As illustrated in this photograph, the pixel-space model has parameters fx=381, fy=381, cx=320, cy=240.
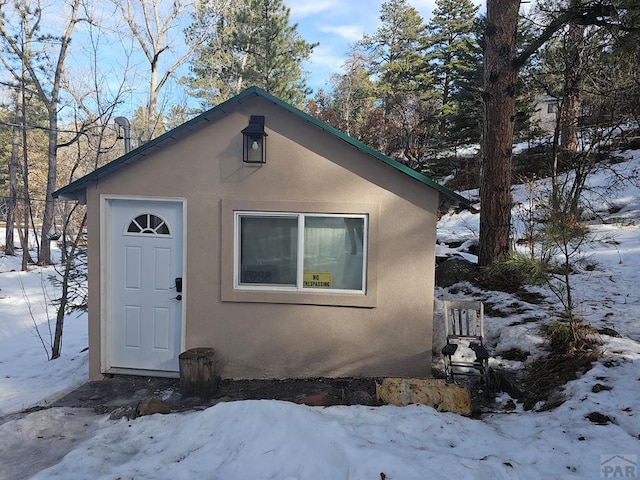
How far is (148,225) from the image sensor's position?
499 cm

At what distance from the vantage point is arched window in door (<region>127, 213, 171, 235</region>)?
→ 4.98 metres

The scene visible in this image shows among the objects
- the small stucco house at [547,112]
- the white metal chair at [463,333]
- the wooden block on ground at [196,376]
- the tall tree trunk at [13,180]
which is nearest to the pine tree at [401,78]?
the small stucco house at [547,112]

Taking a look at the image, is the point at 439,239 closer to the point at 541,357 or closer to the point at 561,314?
the point at 561,314

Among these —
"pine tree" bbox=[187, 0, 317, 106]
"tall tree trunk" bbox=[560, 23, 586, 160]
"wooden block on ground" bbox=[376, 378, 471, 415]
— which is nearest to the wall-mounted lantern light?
"wooden block on ground" bbox=[376, 378, 471, 415]

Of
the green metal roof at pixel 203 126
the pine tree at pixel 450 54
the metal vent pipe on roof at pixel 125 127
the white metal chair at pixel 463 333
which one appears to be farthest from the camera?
the pine tree at pixel 450 54

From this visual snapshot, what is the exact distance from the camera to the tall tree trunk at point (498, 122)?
7289 millimetres

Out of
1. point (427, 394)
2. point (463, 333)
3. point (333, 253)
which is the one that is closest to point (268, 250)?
point (333, 253)

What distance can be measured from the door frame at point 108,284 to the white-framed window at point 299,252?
2.23 feet

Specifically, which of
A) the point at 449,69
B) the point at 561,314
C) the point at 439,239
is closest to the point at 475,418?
the point at 561,314

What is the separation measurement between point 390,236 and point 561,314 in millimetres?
3077

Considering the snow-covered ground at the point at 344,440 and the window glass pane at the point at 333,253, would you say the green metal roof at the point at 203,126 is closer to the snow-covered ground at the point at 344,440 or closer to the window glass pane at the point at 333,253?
the window glass pane at the point at 333,253

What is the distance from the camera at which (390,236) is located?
4.74 meters

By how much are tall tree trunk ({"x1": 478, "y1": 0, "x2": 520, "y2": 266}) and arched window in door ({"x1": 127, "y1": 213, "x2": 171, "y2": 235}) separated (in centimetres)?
609

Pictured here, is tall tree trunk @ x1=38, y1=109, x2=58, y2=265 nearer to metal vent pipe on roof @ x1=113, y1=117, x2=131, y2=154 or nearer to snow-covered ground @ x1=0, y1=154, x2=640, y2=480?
metal vent pipe on roof @ x1=113, y1=117, x2=131, y2=154
